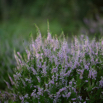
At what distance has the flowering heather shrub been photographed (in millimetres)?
1809

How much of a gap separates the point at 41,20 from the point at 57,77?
26.4ft

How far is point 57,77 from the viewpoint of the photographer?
1.88 meters

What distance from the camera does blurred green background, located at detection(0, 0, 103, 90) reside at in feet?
13.7

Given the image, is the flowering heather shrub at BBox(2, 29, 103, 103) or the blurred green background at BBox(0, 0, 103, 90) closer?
the flowering heather shrub at BBox(2, 29, 103, 103)

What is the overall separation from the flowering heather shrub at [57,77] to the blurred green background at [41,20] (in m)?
0.30

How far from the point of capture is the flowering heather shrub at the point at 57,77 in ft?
5.93

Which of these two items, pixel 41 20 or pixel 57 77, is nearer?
pixel 57 77

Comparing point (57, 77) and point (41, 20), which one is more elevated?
point (41, 20)

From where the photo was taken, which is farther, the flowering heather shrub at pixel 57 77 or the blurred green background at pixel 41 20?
the blurred green background at pixel 41 20

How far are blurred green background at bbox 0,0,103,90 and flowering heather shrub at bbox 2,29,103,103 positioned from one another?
298 mm

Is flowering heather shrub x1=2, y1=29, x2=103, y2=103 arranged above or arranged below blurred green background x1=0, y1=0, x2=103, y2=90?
below

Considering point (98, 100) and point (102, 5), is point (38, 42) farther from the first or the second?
point (102, 5)

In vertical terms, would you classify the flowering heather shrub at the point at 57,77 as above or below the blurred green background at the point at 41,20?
below

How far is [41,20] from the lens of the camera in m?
9.52
